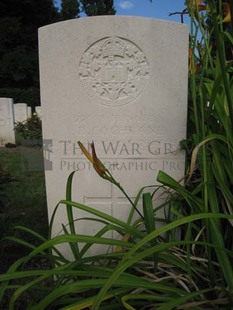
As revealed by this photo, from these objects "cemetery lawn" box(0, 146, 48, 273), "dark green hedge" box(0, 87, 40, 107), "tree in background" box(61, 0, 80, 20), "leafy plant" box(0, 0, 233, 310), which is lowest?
"cemetery lawn" box(0, 146, 48, 273)

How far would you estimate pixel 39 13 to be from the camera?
80.6 feet

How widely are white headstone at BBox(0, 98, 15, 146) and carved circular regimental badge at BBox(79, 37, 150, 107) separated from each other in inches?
267

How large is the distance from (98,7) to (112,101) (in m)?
25.6

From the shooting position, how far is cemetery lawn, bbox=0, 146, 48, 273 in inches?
110

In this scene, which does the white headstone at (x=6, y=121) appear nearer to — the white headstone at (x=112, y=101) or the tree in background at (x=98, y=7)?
the white headstone at (x=112, y=101)

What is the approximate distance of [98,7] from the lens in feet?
84.7

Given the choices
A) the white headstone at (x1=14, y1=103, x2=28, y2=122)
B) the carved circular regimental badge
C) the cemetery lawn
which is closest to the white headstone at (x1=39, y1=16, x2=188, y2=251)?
the carved circular regimental badge

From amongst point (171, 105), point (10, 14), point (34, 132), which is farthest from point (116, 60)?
point (10, 14)

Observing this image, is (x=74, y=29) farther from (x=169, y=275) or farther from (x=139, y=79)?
(x=169, y=275)

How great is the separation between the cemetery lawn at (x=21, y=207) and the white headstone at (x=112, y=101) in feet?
1.85

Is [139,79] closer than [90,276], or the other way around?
[90,276]

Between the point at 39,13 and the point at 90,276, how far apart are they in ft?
82.8

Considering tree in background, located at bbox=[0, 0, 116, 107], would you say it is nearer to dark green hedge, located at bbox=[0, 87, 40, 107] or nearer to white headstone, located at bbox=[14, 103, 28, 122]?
dark green hedge, located at bbox=[0, 87, 40, 107]

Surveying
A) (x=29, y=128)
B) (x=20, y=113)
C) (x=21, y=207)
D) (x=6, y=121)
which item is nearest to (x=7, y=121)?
(x=6, y=121)
